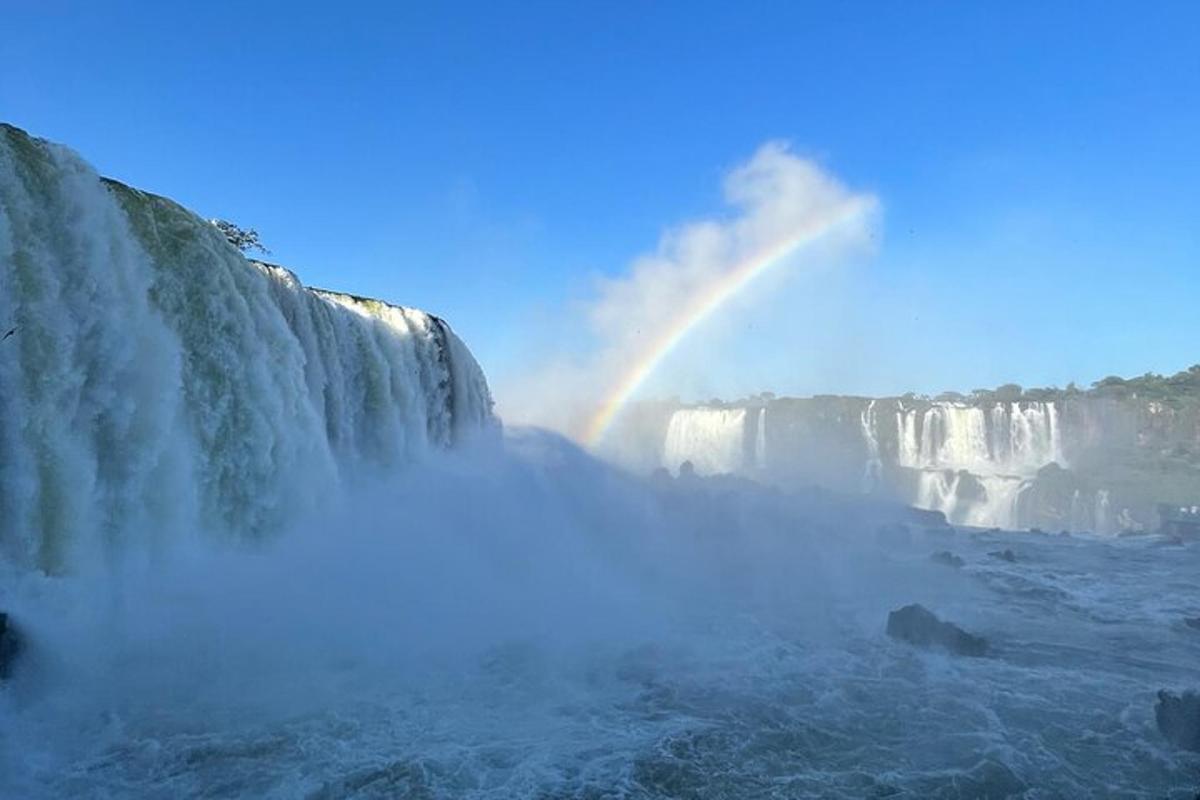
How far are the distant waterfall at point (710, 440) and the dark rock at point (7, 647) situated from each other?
42.5 m

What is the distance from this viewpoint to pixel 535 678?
9641mm

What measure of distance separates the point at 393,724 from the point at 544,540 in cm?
921

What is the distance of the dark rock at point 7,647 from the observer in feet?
23.2

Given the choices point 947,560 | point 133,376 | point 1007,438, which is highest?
point 133,376

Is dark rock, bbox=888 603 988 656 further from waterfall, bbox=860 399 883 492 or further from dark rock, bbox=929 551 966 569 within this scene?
waterfall, bbox=860 399 883 492

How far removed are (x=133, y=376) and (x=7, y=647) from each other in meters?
3.79

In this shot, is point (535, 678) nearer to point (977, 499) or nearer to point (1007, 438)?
point (977, 499)

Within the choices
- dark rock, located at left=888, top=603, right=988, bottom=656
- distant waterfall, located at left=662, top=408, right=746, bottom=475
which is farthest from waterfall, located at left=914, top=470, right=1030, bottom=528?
dark rock, located at left=888, top=603, right=988, bottom=656

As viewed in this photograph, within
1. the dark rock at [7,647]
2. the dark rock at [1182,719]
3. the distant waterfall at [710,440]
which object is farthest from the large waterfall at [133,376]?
the distant waterfall at [710,440]

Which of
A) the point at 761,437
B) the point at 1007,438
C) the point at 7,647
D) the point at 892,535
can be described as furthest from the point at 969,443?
the point at 7,647

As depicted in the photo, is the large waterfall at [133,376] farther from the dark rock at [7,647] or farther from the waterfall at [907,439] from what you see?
the waterfall at [907,439]

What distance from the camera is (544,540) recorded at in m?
17.0

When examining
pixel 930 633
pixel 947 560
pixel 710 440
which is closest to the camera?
pixel 930 633

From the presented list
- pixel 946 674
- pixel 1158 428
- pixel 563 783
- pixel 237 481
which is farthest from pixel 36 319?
pixel 1158 428
